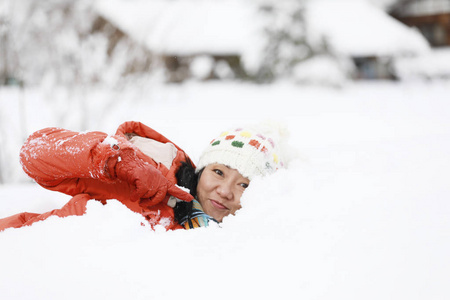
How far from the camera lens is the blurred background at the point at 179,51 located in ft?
13.3

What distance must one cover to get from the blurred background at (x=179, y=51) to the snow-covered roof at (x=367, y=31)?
47 mm

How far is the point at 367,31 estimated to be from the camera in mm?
16953

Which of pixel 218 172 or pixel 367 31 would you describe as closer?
pixel 218 172

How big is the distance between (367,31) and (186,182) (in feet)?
56.5

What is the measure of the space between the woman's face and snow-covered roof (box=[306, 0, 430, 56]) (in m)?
15.0

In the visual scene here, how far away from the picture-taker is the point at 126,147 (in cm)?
147

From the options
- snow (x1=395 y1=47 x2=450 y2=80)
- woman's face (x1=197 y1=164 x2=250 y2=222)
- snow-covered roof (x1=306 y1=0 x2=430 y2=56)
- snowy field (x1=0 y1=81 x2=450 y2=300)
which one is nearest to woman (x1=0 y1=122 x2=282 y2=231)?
woman's face (x1=197 y1=164 x2=250 y2=222)

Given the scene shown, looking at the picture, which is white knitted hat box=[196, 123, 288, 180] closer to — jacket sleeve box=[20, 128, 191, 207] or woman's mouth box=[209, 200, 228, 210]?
woman's mouth box=[209, 200, 228, 210]

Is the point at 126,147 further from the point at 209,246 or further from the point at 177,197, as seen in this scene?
the point at 209,246

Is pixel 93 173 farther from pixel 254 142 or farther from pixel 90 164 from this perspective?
pixel 254 142

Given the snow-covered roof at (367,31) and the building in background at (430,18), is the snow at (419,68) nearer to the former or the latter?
the snow-covered roof at (367,31)

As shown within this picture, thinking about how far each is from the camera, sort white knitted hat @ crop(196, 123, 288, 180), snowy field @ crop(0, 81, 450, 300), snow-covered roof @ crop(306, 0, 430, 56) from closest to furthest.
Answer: snowy field @ crop(0, 81, 450, 300), white knitted hat @ crop(196, 123, 288, 180), snow-covered roof @ crop(306, 0, 430, 56)

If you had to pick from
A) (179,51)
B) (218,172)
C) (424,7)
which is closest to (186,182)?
(218,172)

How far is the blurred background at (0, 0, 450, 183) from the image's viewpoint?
4059mm
